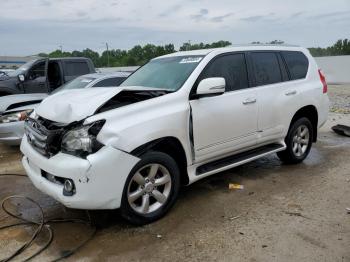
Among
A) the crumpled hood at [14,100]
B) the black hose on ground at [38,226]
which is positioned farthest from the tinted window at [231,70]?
the crumpled hood at [14,100]

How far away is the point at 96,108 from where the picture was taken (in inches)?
150

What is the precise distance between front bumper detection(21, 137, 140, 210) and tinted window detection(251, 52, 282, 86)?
2.43 meters

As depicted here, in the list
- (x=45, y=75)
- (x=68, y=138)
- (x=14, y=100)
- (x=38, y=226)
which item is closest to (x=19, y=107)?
(x=14, y=100)

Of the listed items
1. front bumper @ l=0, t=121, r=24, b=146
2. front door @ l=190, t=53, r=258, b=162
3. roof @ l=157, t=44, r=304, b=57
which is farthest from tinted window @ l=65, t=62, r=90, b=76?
front door @ l=190, t=53, r=258, b=162

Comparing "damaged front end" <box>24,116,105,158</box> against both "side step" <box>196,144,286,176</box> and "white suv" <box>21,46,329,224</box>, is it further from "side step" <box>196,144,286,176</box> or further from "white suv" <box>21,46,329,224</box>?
"side step" <box>196,144,286,176</box>

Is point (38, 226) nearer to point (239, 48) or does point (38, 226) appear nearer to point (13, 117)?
point (239, 48)

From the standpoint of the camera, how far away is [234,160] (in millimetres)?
4941

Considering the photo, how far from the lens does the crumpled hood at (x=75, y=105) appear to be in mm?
3793

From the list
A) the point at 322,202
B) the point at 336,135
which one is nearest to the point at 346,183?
the point at 322,202

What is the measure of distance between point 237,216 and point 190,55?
214cm

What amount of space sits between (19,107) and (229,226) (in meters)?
5.09

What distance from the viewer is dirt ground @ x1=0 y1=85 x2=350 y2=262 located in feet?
11.4

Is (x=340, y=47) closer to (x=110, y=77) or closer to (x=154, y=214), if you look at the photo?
(x=110, y=77)

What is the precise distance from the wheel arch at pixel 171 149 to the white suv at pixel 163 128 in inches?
0.5
